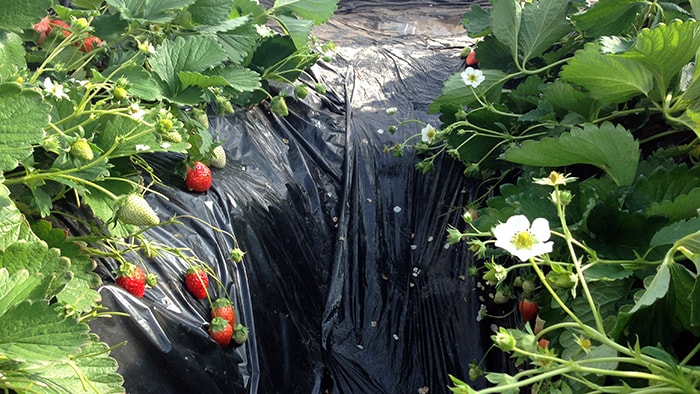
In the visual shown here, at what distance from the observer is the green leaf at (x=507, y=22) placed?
158 cm

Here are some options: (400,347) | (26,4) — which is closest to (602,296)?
(400,347)

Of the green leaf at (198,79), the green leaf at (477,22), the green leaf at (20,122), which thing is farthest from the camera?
the green leaf at (477,22)

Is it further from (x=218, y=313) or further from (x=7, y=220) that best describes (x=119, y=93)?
(x=218, y=313)

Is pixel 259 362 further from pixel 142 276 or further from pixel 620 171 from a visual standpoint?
pixel 620 171

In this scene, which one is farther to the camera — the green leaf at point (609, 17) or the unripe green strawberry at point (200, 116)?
the unripe green strawberry at point (200, 116)

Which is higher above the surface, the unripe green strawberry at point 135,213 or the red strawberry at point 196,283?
the unripe green strawberry at point 135,213

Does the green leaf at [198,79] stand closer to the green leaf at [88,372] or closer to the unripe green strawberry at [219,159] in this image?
the unripe green strawberry at [219,159]

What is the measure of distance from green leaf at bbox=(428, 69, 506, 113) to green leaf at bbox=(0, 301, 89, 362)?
1.18 m

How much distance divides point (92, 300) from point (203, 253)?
16.9 inches

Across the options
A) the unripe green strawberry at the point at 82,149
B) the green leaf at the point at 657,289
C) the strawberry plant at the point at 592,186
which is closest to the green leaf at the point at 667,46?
the strawberry plant at the point at 592,186

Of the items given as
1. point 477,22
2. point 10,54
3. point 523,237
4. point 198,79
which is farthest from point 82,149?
point 477,22

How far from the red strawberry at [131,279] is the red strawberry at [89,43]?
0.53m

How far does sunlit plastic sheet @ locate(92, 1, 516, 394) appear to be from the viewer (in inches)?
48.6

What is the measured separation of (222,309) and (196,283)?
0.07 meters
